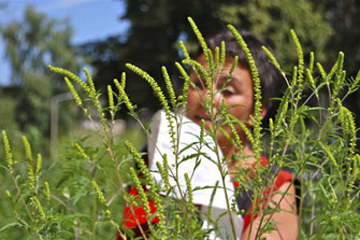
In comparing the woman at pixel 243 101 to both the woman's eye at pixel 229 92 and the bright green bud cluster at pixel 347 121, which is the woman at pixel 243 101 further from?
the bright green bud cluster at pixel 347 121

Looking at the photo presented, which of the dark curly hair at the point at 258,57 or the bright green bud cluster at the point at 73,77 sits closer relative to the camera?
the bright green bud cluster at the point at 73,77

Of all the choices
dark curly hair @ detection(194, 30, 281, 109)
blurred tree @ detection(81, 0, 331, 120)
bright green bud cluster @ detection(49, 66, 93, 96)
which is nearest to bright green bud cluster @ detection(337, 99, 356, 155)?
bright green bud cluster @ detection(49, 66, 93, 96)

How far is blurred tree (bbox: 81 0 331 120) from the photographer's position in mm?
19219

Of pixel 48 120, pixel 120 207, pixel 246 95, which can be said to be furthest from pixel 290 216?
pixel 48 120

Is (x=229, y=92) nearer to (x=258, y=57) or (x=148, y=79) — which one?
(x=258, y=57)

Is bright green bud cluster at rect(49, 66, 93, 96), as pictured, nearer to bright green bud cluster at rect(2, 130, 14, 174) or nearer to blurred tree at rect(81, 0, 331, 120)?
bright green bud cluster at rect(2, 130, 14, 174)

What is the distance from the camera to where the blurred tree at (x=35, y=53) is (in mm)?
41094

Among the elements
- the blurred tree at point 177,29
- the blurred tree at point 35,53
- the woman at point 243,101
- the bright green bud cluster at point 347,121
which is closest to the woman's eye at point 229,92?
the woman at point 243,101

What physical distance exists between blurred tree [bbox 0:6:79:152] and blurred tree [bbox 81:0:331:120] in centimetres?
1625

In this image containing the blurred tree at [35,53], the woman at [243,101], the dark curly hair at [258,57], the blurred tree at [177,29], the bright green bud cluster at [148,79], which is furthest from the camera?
the blurred tree at [35,53]

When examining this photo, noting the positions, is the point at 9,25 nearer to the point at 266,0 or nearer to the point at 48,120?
the point at 48,120

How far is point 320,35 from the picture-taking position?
19219mm

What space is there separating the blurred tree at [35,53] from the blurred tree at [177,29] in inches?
640

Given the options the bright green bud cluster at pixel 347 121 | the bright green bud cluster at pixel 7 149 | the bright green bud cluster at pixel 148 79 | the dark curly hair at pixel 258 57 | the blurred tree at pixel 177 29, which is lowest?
the bright green bud cluster at pixel 7 149
